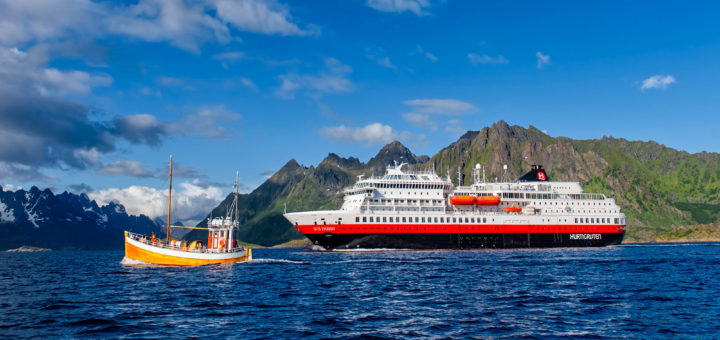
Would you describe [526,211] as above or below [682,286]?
above

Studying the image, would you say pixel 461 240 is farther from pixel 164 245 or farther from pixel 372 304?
pixel 372 304

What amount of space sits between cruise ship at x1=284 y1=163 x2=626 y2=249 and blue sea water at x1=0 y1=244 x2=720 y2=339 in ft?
92.5

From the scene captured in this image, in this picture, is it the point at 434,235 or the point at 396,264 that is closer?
the point at 396,264

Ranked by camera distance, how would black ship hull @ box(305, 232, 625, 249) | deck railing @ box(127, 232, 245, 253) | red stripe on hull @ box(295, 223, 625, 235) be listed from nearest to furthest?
deck railing @ box(127, 232, 245, 253) → red stripe on hull @ box(295, 223, 625, 235) → black ship hull @ box(305, 232, 625, 249)

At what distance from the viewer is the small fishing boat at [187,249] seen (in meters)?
44.6

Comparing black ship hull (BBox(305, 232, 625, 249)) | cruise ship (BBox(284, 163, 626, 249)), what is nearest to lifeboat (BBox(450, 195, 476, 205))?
cruise ship (BBox(284, 163, 626, 249))

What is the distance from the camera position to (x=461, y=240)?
7219cm

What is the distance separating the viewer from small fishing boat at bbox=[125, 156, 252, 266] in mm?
44562

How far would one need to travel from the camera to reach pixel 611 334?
18.1 m

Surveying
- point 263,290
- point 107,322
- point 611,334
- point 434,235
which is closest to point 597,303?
point 611,334

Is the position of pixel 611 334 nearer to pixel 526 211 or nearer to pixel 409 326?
pixel 409 326

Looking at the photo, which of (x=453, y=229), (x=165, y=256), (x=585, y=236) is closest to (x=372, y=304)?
(x=165, y=256)

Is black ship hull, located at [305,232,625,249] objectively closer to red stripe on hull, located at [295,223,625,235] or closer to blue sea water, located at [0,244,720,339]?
red stripe on hull, located at [295,223,625,235]

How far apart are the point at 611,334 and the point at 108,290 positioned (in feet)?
91.5
